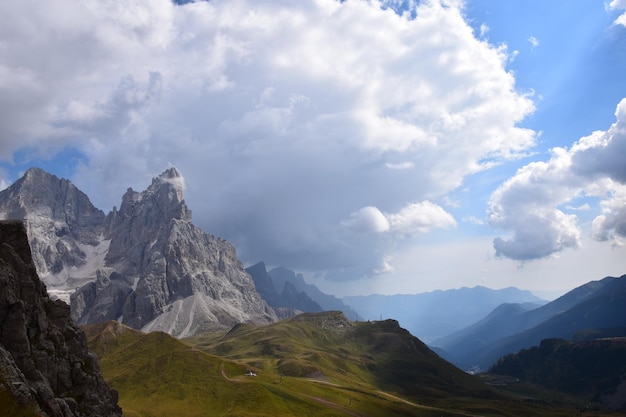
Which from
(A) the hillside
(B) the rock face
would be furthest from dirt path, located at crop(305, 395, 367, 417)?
(B) the rock face

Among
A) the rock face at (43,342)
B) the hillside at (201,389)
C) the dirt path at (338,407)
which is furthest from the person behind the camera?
the dirt path at (338,407)

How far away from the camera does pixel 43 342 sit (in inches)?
2562

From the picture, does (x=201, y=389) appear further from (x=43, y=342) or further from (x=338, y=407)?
(x=43, y=342)

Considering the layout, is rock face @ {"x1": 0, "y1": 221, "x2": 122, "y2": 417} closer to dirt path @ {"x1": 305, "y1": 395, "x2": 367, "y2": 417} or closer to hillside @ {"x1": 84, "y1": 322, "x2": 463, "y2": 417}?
hillside @ {"x1": 84, "y1": 322, "x2": 463, "y2": 417}

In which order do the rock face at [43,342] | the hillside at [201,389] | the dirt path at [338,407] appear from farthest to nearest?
the dirt path at [338,407] → the hillside at [201,389] → the rock face at [43,342]

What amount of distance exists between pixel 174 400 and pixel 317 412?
46181 millimetres

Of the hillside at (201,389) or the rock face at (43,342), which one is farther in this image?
the hillside at (201,389)

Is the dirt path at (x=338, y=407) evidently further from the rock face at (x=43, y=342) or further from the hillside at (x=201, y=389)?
the rock face at (x=43, y=342)

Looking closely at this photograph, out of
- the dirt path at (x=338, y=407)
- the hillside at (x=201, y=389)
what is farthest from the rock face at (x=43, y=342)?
the dirt path at (x=338, y=407)

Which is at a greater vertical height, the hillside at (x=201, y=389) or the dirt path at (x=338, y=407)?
the hillside at (x=201, y=389)

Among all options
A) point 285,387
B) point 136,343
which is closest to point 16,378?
point 285,387

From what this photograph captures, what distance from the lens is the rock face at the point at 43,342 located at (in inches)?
2334

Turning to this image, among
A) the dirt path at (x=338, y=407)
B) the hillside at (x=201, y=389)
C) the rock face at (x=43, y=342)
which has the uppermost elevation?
the rock face at (x=43, y=342)

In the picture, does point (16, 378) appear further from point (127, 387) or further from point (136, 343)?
point (136, 343)
